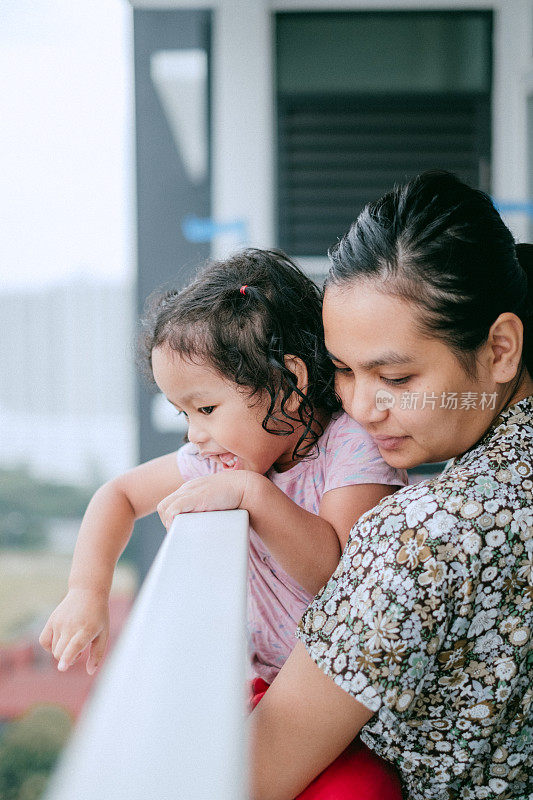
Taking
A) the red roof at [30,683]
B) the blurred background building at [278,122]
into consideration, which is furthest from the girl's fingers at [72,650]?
the red roof at [30,683]

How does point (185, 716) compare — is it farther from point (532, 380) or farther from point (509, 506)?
point (532, 380)

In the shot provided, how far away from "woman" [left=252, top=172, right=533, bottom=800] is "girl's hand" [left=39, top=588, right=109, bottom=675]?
0.34 m

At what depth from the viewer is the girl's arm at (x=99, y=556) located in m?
0.92

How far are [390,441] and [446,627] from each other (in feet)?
0.83

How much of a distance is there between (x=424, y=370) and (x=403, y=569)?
213 mm

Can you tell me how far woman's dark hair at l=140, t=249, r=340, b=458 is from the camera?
40.1 inches

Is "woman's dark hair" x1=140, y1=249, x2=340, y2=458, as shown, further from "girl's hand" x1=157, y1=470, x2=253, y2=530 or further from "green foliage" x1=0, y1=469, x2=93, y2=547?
"green foliage" x1=0, y1=469, x2=93, y2=547

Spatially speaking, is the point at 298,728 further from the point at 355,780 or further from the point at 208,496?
the point at 208,496

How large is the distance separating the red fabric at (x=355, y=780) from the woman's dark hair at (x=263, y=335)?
0.43 metres

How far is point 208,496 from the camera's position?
774 millimetres

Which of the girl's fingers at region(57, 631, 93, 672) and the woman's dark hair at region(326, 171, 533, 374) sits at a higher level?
the woman's dark hair at region(326, 171, 533, 374)

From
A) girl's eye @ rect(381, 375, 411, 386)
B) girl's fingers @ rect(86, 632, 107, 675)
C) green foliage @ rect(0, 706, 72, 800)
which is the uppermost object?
girl's eye @ rect(381, 375, 411, 386)

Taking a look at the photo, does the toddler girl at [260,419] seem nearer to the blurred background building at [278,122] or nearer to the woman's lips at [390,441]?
the woman's lips at [390,441]

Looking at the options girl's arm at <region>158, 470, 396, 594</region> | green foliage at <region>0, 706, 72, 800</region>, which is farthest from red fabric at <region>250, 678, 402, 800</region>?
green foliage at <region>0, 706, 72, 800</region>
